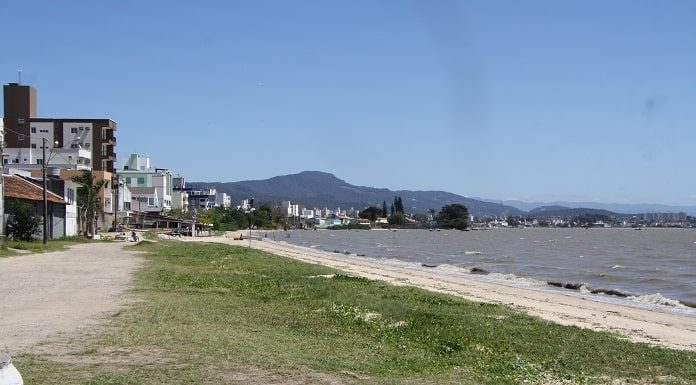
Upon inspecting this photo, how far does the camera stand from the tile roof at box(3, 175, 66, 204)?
5574cm

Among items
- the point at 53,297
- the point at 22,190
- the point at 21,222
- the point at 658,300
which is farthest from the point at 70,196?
the point at 53,297

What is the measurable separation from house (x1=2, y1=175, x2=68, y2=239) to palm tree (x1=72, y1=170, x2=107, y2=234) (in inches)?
256

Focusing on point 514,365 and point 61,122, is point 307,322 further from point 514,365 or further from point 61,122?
point 61,122

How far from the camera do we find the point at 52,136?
114 meters

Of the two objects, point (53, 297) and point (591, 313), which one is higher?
point (53, 297)

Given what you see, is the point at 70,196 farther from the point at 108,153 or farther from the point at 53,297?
the point at 53,297

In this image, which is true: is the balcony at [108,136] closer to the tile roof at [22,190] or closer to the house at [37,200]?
the house at [37,200]

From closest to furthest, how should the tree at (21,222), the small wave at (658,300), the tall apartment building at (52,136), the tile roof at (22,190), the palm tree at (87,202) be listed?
the small wave at (658,300)
the tree at (21,222)
the tile roof at (22,190)
the palm tree at (87,202)
the tall apartment building at (52,136)

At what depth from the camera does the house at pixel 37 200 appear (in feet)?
180

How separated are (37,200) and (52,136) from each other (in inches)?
2309

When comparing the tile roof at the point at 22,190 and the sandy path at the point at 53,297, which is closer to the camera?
the sandy path at the point at 53,297

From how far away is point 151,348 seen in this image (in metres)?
11.9

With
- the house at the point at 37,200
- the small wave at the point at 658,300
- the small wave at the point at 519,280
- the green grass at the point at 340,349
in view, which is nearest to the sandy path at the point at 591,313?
the green grass at the point at 340,349

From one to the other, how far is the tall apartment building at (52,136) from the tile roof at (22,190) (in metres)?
38.5
